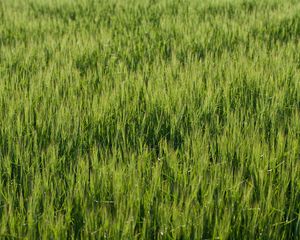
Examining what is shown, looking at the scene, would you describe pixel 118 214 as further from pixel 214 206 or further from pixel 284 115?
pixel 284 115

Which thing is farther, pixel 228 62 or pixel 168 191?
pixel 228 62

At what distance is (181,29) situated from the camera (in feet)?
11.9

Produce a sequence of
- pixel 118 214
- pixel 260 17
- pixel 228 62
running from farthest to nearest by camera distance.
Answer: pixel 260 17
pixel 228 62
pixel 118 214

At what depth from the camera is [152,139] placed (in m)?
1.77

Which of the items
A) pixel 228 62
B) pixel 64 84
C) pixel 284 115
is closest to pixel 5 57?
pixel 64 84

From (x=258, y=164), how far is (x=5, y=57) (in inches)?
78.3

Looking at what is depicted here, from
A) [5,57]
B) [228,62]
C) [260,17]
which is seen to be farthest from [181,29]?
[5,57]

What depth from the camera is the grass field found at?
1.13m

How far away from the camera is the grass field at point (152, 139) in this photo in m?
1.13

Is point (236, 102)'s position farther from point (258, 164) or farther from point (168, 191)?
point (168, 191)

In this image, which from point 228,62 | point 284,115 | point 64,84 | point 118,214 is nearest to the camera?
point 118,214

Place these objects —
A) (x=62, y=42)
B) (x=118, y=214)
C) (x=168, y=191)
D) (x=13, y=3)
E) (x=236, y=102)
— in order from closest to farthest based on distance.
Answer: (x=118, y=214) → (x=168, y=191) → (x=236, y=102) → (x=62, y=42) → (x=13, y=3)

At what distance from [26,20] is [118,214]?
358 centimetres

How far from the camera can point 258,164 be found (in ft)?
4.55
